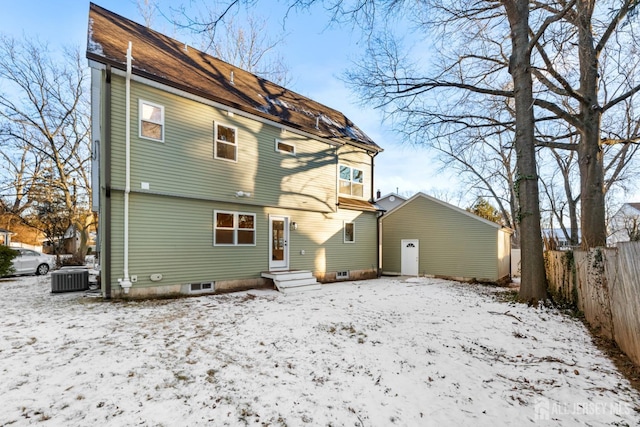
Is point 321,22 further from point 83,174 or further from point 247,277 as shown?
point 83,174

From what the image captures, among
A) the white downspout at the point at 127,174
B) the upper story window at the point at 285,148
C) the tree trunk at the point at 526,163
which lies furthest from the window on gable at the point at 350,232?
the white downspout at the point at 127,174

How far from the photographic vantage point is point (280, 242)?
10.8 m

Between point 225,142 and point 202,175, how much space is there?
4.39 feet

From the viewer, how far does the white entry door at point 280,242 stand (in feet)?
34.5

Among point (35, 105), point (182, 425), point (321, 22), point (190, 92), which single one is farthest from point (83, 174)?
point (182, 425)

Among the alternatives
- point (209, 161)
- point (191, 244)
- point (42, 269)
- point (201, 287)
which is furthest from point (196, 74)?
point (42, 269)

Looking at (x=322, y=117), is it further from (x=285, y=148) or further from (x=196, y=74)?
(x=196, y=74)

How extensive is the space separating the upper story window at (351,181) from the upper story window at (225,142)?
17.4 feet

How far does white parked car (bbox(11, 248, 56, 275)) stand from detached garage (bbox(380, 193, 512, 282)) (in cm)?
1699

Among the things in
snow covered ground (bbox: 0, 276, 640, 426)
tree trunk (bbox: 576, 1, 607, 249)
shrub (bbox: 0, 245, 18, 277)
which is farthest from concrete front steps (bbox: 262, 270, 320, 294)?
shrub (bbox: 0, 245, 18, 277)

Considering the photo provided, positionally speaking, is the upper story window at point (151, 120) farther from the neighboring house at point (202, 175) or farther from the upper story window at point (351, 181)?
the upper story window at point (351, 181)

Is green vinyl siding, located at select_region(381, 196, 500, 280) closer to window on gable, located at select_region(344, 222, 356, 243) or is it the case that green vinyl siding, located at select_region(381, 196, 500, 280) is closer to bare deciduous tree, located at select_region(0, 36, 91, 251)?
window on gable, located at select_region(344, 222, 356, 243)

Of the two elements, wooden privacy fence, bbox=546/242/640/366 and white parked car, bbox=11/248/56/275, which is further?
white parked car, bbox=11/248/56/275

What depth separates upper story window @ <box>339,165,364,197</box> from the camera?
1351 cm
